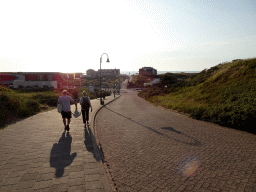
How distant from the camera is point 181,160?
5387 mm

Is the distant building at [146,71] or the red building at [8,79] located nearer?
the red building at [8,79]

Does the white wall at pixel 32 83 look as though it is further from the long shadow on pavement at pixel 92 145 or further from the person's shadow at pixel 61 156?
the person's shadow at pixel 61 156

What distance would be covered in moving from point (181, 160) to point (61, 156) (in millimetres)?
3460

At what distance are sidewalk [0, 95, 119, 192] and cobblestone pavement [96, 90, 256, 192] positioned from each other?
49 centimetres

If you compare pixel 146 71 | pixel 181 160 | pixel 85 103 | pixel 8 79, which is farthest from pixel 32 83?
pixel 146 71

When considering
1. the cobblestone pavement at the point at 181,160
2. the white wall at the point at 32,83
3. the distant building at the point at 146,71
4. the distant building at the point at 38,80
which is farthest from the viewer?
the distant building at the point at 146,71

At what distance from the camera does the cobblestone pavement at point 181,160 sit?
13.6ft

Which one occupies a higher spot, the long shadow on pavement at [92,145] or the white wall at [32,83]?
the white wall at [32,83]

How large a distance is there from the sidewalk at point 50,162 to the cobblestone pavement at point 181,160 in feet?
1.60

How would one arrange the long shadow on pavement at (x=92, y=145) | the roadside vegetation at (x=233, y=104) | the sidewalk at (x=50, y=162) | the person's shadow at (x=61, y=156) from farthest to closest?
the roadside vegetation at (x=233, y=104) → the long shadow on pavement at (x=92, y=145) → the person's shadow at (x=61, y=156) → the sidewalk at (x=50, y=162)

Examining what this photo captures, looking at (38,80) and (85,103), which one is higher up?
(38,80)

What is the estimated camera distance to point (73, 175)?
4.29 metres

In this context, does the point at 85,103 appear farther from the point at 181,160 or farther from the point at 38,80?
the point at 38,80

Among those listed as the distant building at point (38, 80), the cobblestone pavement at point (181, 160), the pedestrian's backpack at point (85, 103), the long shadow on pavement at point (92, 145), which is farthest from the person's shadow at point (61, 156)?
the distant building at point (38, 80)
